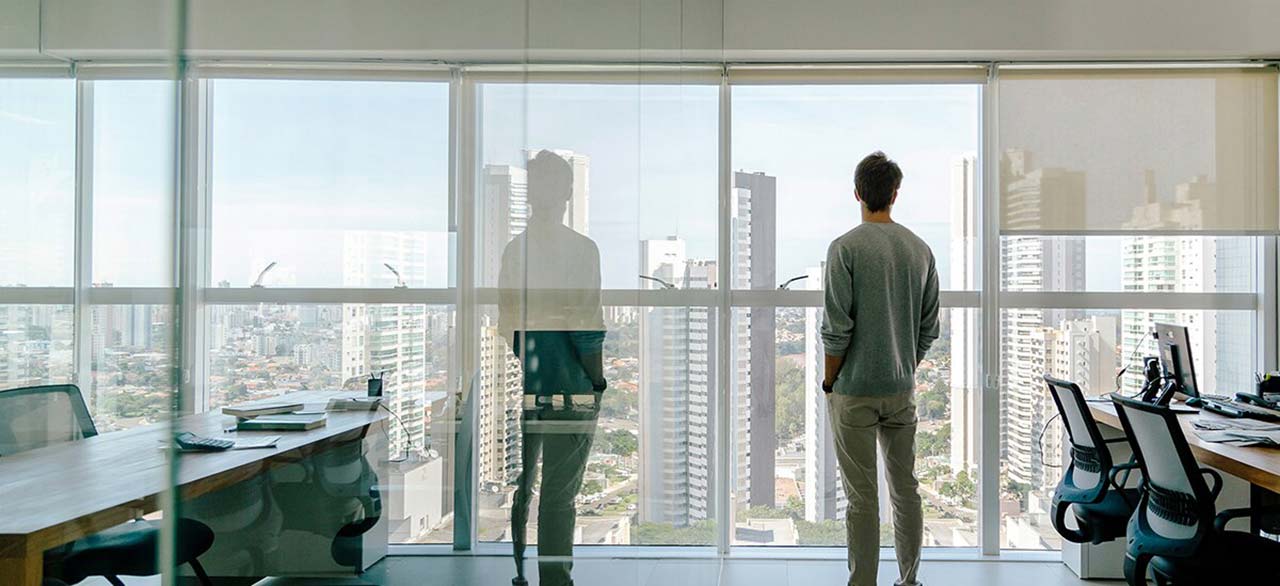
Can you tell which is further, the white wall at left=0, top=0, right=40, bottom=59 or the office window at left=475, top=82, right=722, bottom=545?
the office window at left=475, top=82, right=722, bottom=545

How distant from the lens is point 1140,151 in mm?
3494

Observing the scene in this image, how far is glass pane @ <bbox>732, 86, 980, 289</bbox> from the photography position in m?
3.67

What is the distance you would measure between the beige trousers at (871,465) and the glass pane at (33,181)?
256cm

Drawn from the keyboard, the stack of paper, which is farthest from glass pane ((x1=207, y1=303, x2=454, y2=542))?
the keyboard

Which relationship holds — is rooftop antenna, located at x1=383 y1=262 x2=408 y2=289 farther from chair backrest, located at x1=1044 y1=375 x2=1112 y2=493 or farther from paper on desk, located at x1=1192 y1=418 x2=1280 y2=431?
paper on desk, located at x1=1192 y1=418 x2=1280 y2=431

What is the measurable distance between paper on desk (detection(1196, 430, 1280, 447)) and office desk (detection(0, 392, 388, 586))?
294 centimetres

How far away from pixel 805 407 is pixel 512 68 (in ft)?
10.3

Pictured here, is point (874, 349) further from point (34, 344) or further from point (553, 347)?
point (34, 344)

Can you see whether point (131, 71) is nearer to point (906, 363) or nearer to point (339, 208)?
point (339, 208)

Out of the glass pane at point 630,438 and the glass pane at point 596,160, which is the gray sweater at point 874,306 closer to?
the glass pane at point 630,438

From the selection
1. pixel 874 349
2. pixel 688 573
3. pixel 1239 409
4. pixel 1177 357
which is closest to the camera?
pixel 688 573

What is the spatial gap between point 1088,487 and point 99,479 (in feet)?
Result: 10.3

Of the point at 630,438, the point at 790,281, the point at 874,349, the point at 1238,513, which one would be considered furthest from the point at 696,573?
the point at 790,281

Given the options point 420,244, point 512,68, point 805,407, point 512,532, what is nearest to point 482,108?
point 512,68
